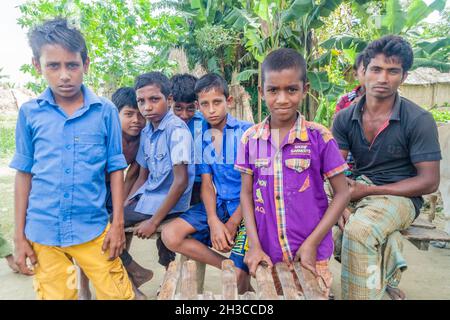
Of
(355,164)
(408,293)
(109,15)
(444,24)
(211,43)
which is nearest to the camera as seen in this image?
(355,164)

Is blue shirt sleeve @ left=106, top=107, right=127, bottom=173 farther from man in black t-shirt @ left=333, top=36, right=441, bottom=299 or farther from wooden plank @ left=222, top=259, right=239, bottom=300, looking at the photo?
man in black t-shirt @ left=333, top=36, right=441, bottom=299

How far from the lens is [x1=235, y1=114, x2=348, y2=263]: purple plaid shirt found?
1865 millimetres

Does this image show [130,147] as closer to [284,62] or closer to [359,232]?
[284,62]

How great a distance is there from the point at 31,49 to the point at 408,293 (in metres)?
3.18

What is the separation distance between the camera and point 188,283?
5.03ft

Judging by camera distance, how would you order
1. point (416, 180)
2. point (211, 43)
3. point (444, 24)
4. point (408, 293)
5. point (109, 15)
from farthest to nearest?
point (444, 24), point (211, 43), point (109, 15), point (408, 293), point (416, 180)

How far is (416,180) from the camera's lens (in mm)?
2166

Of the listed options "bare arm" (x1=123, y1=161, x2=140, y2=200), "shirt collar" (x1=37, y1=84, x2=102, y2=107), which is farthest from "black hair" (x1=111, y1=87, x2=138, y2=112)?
"shirt collar" (x1=37, y1=84, x2=102, y2=107)

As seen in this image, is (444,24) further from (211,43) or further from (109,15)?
(109,15)

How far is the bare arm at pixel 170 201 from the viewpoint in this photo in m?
2.28

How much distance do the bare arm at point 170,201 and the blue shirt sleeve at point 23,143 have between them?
790 millimetres

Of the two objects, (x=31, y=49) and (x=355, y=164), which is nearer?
(x=31, y=49)

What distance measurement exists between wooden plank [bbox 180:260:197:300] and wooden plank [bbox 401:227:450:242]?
1443 mm

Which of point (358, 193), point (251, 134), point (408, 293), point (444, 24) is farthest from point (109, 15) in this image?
point (444, 24)
